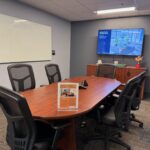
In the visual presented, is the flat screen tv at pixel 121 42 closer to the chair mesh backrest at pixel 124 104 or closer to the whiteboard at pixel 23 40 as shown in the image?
the whiteboard at pixel 23 40

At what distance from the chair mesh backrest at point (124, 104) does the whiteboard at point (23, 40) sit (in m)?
2.85

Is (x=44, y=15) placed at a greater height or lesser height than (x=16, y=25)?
greater

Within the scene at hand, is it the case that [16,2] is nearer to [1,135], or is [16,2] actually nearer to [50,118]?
[1,135]

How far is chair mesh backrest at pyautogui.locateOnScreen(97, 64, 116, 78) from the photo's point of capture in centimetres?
380

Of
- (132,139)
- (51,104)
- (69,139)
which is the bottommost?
(132,139)

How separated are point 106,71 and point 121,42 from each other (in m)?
1.68

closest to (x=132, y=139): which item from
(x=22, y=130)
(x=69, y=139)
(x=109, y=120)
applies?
(x=109, y=120)

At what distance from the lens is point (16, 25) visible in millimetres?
3855

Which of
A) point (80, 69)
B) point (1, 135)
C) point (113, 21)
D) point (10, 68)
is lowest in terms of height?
point (1, 135)

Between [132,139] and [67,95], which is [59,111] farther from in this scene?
[132,139]

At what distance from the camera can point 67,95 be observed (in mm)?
1545

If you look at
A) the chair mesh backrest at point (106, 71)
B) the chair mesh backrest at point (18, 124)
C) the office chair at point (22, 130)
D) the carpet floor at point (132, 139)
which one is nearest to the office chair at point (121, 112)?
the carpet floor at point (132, 139)

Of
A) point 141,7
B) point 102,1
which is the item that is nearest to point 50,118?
point 102,1

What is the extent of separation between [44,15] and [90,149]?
157 inches
